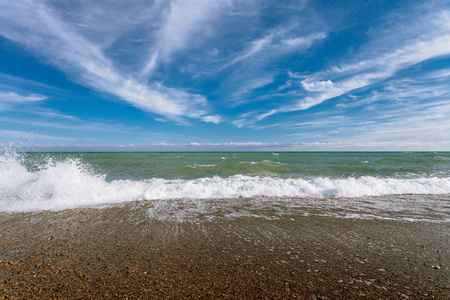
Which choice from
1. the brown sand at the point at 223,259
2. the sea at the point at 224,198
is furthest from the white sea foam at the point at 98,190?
the brown sand at the point at 223,259

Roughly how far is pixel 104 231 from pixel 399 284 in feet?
19.6

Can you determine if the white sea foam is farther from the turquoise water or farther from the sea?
the turquoise water

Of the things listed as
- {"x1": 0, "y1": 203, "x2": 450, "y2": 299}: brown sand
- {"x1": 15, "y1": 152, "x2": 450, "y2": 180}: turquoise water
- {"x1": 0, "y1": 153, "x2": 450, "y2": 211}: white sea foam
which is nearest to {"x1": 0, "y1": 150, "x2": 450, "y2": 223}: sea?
{"x1": 0, "y1": 153, "x2": 450, "y2": 211}: white sea foam

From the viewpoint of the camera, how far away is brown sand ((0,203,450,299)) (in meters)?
2.78

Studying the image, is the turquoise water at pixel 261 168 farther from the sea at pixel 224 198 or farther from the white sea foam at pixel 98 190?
the sea at pixel 224 198

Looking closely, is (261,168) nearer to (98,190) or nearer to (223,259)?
(98,190)

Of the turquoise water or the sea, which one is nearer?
the sea

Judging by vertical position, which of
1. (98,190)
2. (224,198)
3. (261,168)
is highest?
(261,168)

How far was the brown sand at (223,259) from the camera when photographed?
109 inches

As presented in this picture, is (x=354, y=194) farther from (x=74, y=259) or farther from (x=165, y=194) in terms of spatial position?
(x=74, y=259)

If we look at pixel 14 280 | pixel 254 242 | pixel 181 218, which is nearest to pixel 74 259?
pixel 14 280

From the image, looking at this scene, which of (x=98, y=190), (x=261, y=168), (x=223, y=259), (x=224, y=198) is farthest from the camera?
(x=261, y=168)

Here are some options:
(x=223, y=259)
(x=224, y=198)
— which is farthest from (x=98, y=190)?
(x=223, y=259)

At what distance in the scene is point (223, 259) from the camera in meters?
3.58
